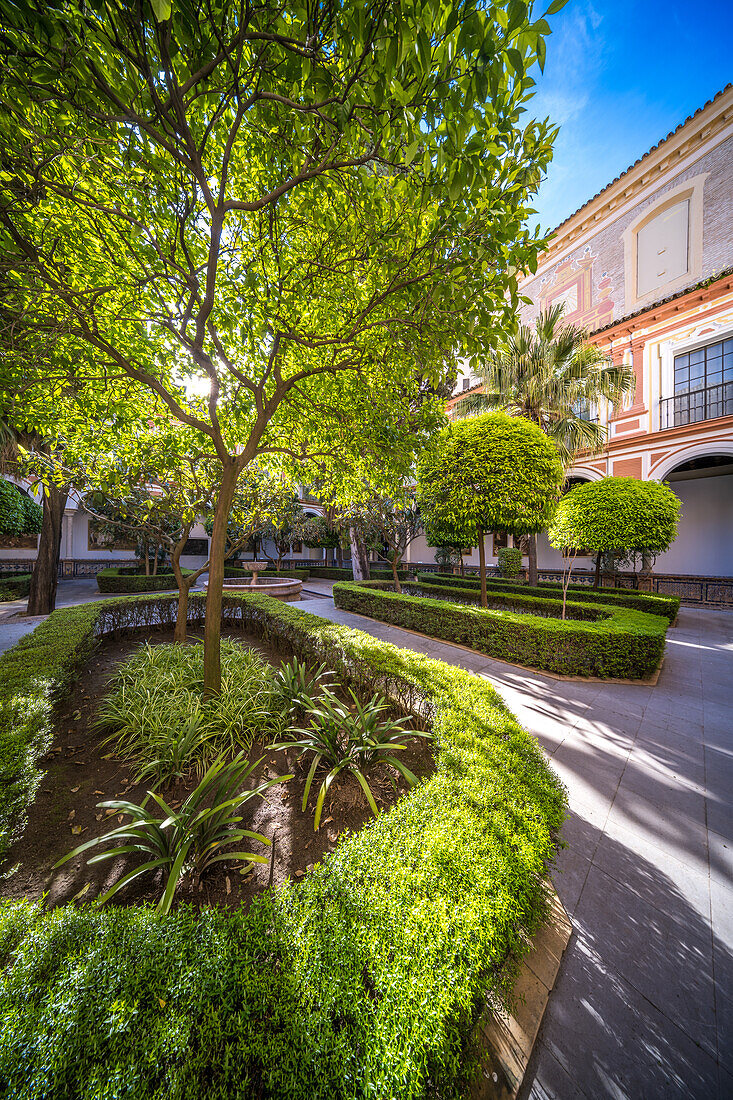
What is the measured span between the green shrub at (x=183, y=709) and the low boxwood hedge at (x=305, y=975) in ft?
5.62

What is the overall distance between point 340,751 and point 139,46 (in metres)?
4.46

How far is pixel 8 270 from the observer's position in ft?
9.59

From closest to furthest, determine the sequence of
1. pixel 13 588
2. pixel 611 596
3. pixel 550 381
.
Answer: pixel 611 596 < pixel 550 381 < pixel 13 588

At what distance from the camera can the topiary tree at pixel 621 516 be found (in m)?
8.11

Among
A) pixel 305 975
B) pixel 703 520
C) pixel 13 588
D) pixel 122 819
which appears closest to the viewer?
pixel 305 975

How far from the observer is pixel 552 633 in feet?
18.0

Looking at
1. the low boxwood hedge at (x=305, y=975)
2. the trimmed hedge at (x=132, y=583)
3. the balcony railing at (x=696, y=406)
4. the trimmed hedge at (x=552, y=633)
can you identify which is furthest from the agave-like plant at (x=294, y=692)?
the balcony railing at (x=696, y=406)

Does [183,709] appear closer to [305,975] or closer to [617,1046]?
[305,975]

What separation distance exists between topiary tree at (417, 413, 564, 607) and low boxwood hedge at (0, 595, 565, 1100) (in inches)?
231

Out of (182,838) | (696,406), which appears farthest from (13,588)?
(696,406)

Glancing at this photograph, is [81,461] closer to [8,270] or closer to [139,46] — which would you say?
[8,270]

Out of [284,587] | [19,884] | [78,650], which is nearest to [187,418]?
[78,650]

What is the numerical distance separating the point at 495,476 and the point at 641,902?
6.15 meters

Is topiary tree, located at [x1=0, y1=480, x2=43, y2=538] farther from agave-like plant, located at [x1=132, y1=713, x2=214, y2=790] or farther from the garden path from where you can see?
the garden path
